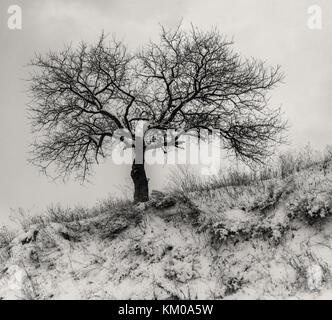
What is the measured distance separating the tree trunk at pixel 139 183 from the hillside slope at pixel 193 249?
3.33 feet

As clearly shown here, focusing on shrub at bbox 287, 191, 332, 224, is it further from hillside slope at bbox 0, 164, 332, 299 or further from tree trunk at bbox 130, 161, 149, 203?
tree trunk at bbox 130, 161, 149, 203

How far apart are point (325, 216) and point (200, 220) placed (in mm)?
3183

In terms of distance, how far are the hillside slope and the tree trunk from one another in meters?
1.02

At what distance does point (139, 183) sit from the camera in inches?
527

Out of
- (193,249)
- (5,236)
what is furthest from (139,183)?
(5,236)

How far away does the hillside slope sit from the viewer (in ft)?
28.0

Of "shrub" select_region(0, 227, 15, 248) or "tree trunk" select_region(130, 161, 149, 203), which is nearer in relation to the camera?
"shrub" select_region(0, 227, 15, 248)

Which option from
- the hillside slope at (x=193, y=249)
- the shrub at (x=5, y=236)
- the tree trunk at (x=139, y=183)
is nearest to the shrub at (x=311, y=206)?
the hillside slope at (x=193, y=249)

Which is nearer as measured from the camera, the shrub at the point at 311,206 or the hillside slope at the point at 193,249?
the hillside slope at the point at 193,249

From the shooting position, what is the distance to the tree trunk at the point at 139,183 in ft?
43.7

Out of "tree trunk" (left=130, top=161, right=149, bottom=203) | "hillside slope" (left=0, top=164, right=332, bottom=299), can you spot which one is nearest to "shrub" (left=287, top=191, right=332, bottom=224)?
"hillside slope" (left=0, top=164, right=332, bottom=299)

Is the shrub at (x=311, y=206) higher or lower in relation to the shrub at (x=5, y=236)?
higher

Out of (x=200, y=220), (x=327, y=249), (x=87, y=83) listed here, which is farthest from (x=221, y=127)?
(x=327, y=249)

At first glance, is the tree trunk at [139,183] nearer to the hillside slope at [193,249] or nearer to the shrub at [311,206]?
the hillside slope at [193,249]
